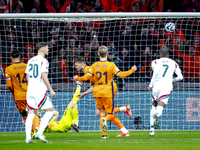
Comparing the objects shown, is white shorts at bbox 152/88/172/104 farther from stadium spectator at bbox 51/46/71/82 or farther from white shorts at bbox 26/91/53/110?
stadium spectator at bbox 51/46/71/82

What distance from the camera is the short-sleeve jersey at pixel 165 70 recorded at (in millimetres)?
Result: 7957

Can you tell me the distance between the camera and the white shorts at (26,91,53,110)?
6.43m

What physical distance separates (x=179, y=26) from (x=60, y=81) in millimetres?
4670

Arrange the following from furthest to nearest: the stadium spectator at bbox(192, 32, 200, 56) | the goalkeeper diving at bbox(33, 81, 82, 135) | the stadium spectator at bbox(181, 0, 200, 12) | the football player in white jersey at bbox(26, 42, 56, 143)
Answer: the stadium spectator at bbox(181, 0, 200, 12)
the stadium spectator at bbox(192, 32, 200, 56)
the goalkeeper diving at bbox(33, 81, 82, 135)
the football player in white jersey at bbox(26, 42, 56, 143)

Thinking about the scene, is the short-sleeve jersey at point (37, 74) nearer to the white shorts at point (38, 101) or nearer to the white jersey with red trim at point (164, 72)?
the white shorts at point (38, 101)

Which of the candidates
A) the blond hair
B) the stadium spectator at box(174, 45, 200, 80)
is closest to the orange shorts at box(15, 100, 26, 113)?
the blond hair

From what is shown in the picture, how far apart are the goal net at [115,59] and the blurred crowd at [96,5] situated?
137 centimetres

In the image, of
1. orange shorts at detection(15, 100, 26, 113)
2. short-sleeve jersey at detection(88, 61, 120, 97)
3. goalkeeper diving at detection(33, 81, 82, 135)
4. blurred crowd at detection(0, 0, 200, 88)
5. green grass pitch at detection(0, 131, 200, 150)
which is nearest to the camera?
green grass pitch at detection(0, 131, 200, 150)

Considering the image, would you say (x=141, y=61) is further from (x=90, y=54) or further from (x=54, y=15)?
(x=54, y=15)

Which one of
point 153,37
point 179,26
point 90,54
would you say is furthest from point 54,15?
point 179,26

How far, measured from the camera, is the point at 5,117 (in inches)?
408

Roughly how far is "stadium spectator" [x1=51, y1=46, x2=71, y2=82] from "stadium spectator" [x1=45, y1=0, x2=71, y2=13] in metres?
2.99

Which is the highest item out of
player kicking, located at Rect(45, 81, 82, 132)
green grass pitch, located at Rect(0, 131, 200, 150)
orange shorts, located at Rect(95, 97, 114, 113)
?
orange shorts, located at Rect(95, 97, 114, 113)

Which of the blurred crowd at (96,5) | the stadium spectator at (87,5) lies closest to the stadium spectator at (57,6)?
the blurred crowd at (96,5)
